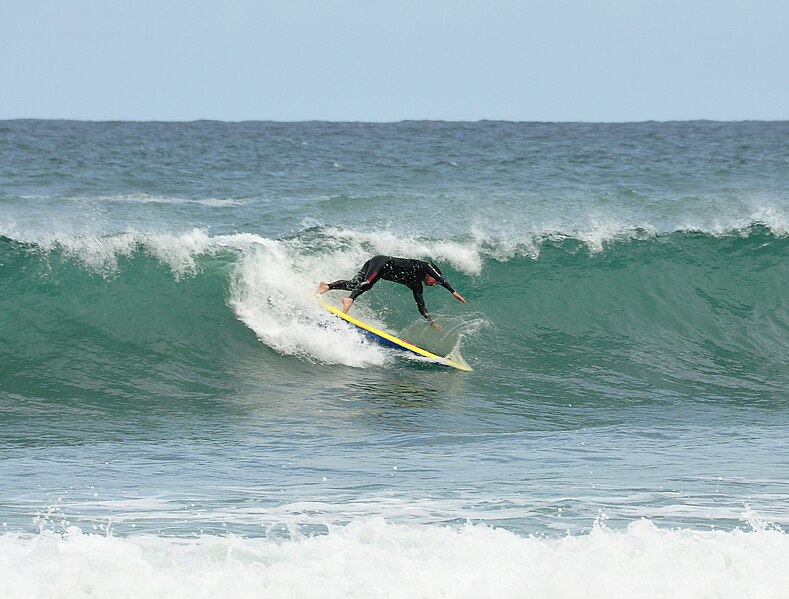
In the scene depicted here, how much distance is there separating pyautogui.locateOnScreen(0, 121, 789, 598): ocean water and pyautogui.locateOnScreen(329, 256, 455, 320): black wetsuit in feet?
1.60

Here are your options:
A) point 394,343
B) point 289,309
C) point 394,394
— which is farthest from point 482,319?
point 394,394

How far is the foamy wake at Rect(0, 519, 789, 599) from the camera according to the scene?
5.44 metres

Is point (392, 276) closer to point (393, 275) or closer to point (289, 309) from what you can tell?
point (393, 275)

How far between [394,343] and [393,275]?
937 mm

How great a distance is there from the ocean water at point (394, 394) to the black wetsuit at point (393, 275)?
49cm

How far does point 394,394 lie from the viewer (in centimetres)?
1140

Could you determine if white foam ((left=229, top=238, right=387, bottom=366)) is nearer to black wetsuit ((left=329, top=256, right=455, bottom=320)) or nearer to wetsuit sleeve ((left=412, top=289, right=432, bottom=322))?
black wetsuit ((left=329, top=256, right=455, bottom=320))

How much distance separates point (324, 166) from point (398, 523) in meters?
24.5

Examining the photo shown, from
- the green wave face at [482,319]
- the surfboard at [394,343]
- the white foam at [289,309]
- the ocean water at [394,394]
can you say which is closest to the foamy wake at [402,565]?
the ocean water at [394,394]

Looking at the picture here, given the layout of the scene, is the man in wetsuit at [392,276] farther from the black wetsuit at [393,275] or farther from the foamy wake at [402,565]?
the foamy wake at [402,565]

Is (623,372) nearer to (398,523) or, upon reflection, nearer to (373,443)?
(373,443)

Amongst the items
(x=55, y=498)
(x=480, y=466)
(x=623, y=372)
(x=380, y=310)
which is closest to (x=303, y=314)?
(x=380, y=310)

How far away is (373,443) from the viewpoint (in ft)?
30.3

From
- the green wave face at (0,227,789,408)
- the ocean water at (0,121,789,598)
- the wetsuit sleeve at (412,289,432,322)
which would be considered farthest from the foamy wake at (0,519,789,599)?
the wetsuit sleeve at (412,289,432,322)
